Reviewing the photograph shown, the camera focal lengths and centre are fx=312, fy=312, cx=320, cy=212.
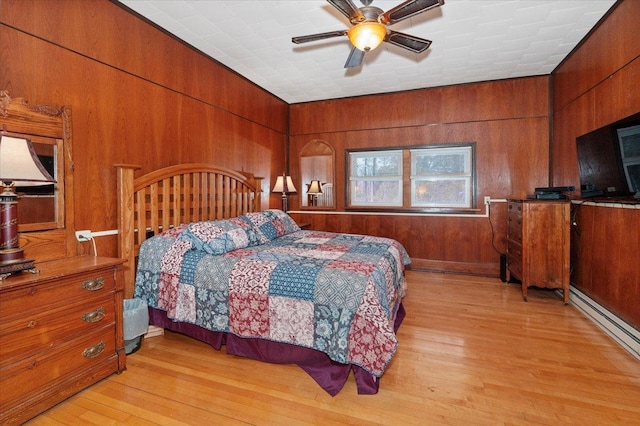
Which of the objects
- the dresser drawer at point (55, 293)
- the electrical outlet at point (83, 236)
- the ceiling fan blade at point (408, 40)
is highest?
the ceiling fan blade at point (408, 40)

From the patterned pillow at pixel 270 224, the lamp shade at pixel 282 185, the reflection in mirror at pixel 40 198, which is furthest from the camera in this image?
the lamp shade at pixel 282 185

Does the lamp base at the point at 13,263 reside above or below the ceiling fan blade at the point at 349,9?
below

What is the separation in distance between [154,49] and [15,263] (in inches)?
86.7

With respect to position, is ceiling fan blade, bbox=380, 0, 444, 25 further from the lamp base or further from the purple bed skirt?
the lamp base

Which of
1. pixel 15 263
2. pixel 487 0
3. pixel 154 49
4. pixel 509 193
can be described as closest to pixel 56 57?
pixel 154 49

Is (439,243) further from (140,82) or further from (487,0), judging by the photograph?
(140,82)

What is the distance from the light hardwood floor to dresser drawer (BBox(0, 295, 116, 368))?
0.37 meters

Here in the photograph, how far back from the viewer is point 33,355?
1.59 metres

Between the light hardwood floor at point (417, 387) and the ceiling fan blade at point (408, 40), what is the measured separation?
2.34m

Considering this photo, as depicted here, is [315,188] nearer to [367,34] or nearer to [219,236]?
[219,236]

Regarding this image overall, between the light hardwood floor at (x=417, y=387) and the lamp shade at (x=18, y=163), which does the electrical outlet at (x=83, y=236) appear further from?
the light hardwood floor at (x=417, y=387)

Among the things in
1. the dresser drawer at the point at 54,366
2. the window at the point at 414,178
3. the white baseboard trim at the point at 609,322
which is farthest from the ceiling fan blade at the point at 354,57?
the white baseboard trim at the point at 609,322

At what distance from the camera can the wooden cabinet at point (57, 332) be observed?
151 cm

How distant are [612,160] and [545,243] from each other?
1.09 m
